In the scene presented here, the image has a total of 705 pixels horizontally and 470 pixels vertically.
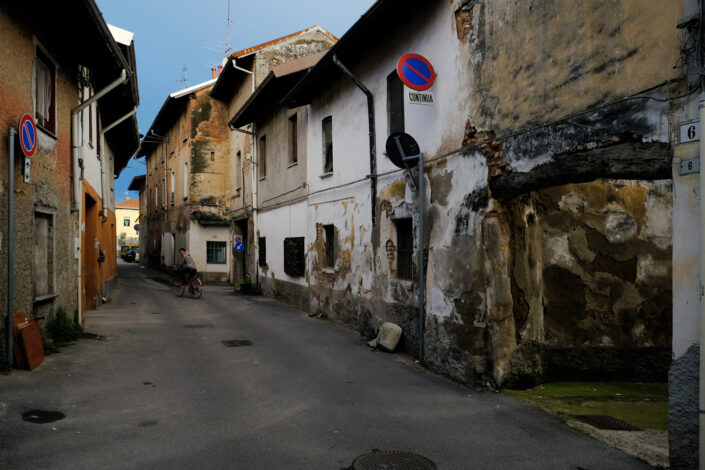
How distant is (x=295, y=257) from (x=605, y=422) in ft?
35.1

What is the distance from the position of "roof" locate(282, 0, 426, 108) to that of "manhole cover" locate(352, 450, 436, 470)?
679cm

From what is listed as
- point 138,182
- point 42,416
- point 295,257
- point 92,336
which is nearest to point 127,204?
point 138,182

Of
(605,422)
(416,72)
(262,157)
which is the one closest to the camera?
(605,422)

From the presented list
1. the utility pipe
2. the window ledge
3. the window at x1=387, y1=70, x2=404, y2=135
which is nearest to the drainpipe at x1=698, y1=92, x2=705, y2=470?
the window at x1=387, y1=70, x2=404, y2=135

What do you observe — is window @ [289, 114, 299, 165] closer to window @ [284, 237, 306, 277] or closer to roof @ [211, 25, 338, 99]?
window @ [284, 237, 306, 277]

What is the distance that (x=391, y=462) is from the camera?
14.2 ft

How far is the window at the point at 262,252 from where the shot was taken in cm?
1884

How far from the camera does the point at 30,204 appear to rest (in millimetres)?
7484

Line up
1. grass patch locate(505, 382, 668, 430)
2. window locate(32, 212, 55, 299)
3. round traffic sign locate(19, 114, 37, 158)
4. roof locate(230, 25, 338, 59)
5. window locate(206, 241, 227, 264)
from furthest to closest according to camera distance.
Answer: window locate(206, 241, 227, 264) < roof locate(230, 25, 338, 59) < window locate(32, 212, 55, 299) < round traffic sign locate(19, 114, 37, 158) < grass patch locate(505, 382, 668, 430)

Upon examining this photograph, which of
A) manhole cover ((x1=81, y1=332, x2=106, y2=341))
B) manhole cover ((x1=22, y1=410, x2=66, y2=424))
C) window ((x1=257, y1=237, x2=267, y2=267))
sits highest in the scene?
window ((x1=257, y1=237, x2=267, y2=267))

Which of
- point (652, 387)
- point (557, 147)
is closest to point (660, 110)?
point (557, 147)

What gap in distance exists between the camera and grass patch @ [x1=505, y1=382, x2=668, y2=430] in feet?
18.5

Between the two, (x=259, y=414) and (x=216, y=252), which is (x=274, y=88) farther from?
(x=259, y=414)

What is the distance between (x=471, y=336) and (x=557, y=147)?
2735mm
